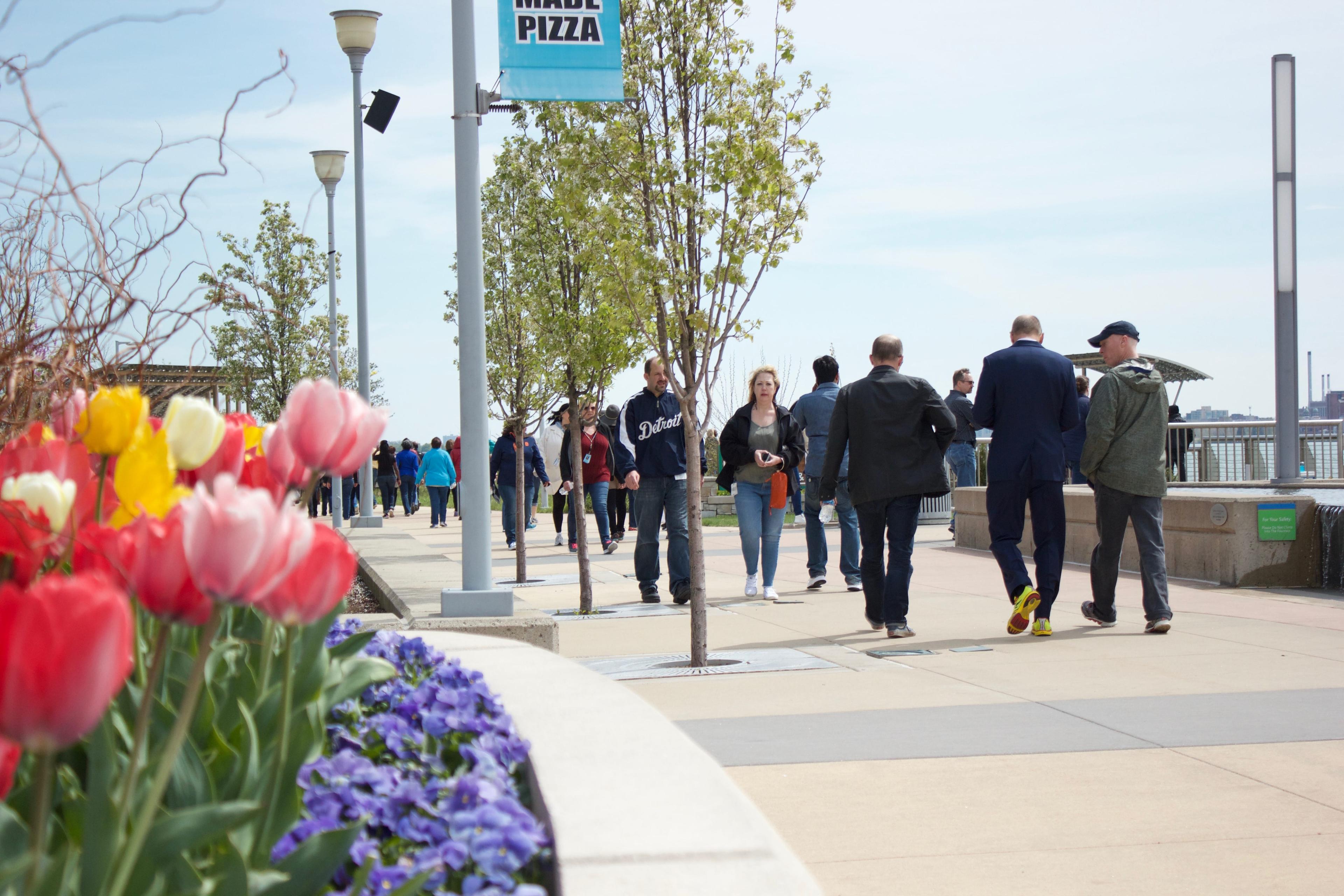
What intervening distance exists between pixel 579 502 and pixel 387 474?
19337 mm

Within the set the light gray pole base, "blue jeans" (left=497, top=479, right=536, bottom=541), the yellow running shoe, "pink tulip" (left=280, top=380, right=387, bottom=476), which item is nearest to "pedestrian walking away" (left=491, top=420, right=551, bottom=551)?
"blue jeans" (left=497, top=479, right=536, bottom=541)

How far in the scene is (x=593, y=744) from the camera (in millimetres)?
2439

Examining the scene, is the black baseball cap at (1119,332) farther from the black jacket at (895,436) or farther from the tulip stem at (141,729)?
the tulip stem at (141,729)

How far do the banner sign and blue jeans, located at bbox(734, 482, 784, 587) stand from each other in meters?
4.35

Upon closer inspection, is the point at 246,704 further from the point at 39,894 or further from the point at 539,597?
the point at 539,597

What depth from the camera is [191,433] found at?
1.71 m

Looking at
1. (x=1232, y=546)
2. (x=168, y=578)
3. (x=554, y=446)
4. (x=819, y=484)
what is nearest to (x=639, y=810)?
(x=168, y=578)

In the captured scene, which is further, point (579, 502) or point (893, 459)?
point (579, 502)

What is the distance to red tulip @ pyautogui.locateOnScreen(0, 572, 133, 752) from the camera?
0.91 m

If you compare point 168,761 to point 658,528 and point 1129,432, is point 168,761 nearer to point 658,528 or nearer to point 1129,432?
point 1129,432

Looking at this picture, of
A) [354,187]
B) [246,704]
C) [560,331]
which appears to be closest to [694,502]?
[560,331]

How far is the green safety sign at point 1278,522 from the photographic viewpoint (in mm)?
10438

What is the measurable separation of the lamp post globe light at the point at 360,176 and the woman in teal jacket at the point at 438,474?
500cm

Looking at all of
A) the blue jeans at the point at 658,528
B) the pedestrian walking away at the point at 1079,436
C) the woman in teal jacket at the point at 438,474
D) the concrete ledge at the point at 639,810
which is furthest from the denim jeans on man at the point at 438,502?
the concrete ledge at the point at 639,810
